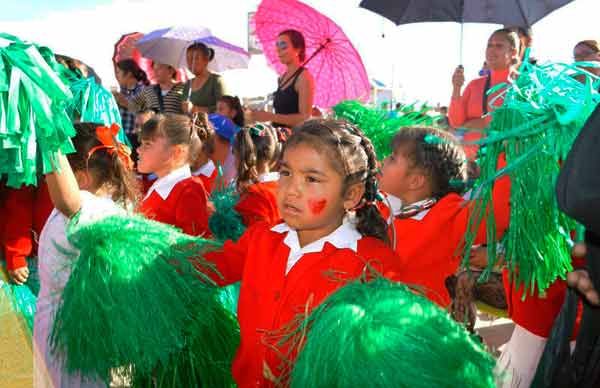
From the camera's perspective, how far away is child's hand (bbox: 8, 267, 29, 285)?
10.4 feet

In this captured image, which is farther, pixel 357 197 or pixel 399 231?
pixel 399 231

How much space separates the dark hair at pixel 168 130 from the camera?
3705 mm

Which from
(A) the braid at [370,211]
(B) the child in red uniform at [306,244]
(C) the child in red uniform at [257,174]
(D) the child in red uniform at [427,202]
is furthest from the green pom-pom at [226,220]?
(A) the braid at [370,211]

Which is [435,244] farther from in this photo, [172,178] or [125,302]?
[172,178]

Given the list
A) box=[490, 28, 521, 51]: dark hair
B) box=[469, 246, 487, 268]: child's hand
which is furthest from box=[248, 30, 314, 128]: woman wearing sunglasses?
box=[469, 246, 487, 268]: child's hand

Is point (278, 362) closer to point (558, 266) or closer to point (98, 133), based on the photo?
point (558, 266)

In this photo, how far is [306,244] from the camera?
2.04 m

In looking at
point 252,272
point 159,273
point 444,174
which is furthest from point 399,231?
point 159,273

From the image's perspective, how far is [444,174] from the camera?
2.86 meters

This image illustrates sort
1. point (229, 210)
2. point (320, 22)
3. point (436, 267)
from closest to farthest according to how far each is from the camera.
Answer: point (436, 267) < point (229, 210) < point (320, 22)

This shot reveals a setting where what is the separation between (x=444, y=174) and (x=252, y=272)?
1211 millimetres

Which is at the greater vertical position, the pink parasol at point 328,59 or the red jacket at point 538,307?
Answer: the pink parasol at point 328,59

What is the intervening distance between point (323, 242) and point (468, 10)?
3.22 meters

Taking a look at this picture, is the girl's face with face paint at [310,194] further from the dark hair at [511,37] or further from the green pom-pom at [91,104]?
the dark hair at [511,37]
